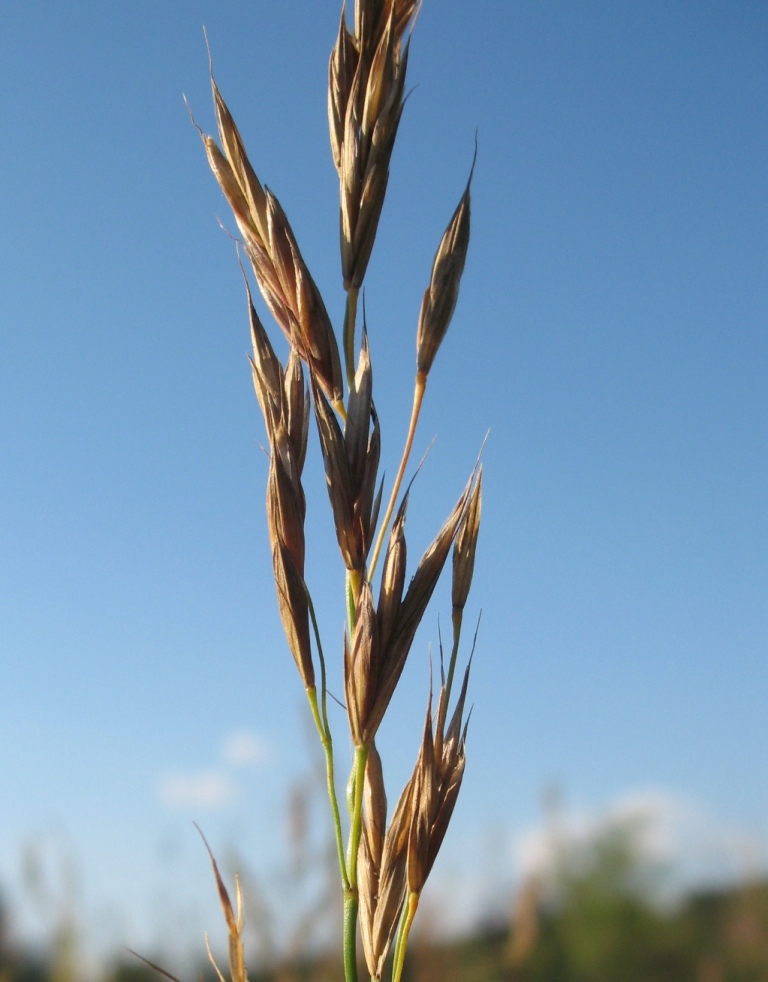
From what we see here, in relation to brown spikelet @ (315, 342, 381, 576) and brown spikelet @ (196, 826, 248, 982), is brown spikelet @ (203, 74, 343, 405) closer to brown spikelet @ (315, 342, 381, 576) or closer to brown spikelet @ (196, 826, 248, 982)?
brown spikelet @ (315, 342, 381, 576)

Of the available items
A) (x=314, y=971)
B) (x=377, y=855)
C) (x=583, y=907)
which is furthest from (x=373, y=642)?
(x=583, y=907)

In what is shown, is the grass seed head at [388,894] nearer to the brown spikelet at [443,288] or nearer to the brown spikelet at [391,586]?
the brown spikelet at [391,586]

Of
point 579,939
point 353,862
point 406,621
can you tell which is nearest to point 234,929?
point 353,862

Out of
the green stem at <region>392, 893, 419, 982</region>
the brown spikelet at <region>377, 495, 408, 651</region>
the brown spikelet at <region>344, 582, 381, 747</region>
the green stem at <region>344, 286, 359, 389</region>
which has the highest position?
the green stem at <region>344, 286, 359, 389</region>

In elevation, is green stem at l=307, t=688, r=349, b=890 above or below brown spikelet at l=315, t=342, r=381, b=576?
below

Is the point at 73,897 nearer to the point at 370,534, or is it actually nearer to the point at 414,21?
the point at 370,534

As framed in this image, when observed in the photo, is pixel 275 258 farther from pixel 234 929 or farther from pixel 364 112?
pixel 234 929

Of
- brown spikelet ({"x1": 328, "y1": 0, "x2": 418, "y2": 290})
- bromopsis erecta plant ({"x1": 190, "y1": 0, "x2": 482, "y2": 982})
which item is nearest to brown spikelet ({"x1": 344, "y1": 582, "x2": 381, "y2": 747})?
bromopsis erecta plant ({"x1": 190, "y1": 0, "x2": 482, "y2": 982})
